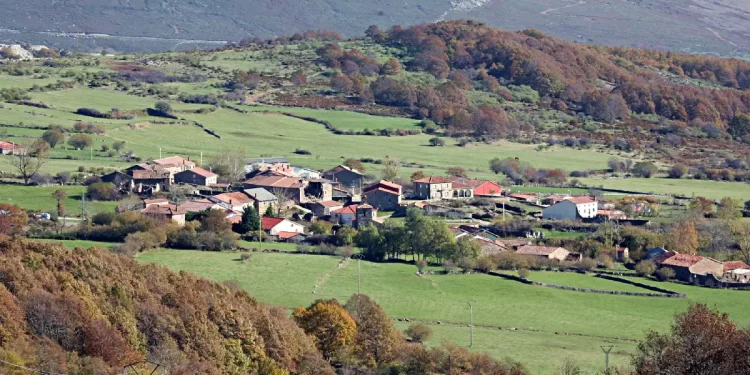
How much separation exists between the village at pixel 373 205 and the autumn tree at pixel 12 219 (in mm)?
4112

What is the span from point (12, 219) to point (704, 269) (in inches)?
825

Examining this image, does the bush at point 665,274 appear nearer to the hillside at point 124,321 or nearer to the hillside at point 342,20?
the hillside at point 124,321

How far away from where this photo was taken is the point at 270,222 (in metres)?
49.7

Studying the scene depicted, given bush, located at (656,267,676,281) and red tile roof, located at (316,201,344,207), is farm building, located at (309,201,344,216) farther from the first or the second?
bush, located at (656,267,676,281)

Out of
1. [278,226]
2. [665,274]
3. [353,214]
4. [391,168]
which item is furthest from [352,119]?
[665,274]

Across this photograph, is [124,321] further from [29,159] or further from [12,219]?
[29,159]

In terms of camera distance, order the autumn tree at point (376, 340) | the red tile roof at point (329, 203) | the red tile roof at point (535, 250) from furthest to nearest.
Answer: the red tile roof at point (329, 203)
the red tile roof at point (535, 250)
the autumn tree at point (376, 340)

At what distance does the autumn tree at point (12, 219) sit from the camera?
1746 inches

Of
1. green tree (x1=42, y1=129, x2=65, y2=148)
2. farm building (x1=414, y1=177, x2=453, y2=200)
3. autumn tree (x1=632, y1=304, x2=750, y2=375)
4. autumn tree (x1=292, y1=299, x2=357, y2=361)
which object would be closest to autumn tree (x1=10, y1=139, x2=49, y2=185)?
green tree (x1=42, y1=129, x2=65, y2=148)

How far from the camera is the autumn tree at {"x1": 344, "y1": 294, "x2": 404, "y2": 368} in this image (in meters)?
31.4

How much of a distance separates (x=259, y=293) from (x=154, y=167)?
68.4ft

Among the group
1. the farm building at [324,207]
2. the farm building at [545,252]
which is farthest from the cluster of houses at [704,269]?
the farm building at [324,207]

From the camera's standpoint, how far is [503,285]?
41969 mm

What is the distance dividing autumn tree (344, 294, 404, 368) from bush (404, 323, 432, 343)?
1045 millimetres
